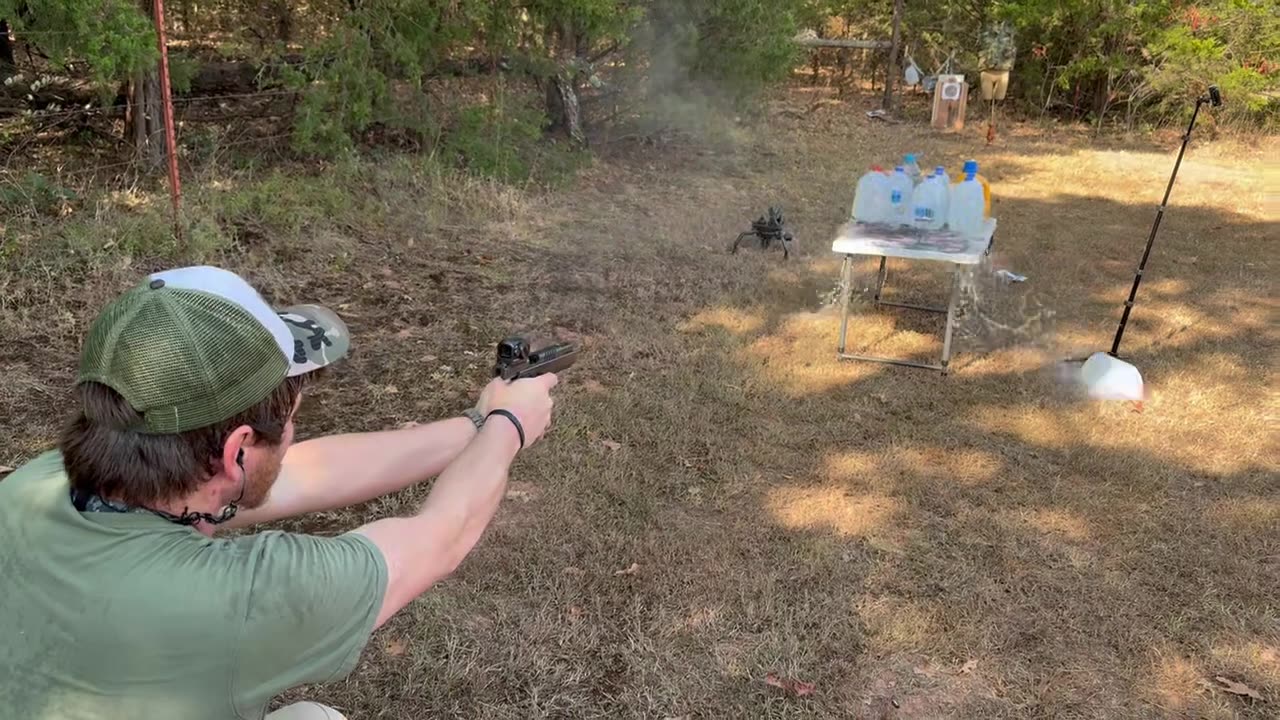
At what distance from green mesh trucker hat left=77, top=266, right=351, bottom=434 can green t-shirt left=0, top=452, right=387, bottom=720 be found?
0.16m

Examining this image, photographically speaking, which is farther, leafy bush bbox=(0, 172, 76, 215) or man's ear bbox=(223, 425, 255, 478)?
leafy bush bbox=(0, 172, 76, 215)

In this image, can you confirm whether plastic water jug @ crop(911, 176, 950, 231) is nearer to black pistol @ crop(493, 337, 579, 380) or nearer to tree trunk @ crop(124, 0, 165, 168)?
black pistol @ crop(493, 337, 579, 380)

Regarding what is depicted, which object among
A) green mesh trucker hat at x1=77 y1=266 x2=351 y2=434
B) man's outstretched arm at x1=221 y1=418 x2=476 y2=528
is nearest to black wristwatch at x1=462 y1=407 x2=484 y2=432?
man's outstretched arm at x1=221 y1=418 x2=476 y2=528

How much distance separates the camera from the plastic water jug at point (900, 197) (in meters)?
4.84

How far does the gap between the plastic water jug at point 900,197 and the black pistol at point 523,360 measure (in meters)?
3.20

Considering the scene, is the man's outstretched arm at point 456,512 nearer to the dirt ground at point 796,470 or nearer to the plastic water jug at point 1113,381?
the dirt ground at point 796,470

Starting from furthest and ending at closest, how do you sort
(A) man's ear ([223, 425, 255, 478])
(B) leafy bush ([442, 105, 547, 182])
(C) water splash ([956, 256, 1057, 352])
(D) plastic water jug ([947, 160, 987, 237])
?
(B) leafy bush ([442, 105, 547, 182])
(C) water splash ([956, 256, 1057, 352])
(D) plastic water jug ([947, 160, 987, 237])
(A) man's ear ([223, 425, 255, 478])

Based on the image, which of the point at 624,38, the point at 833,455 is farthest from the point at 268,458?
the point at 624,38

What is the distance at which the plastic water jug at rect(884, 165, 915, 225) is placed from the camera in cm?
484

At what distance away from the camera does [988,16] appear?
1264cm

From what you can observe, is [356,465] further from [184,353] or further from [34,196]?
[34,196]

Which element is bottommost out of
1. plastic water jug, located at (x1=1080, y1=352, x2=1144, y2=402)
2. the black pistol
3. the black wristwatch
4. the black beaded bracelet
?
plastic water jug, located at (x1=1080, y1=352, x2=1144, y2=402)

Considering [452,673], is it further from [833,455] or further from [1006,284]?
[1006,284]

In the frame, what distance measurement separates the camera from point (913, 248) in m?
4.44
